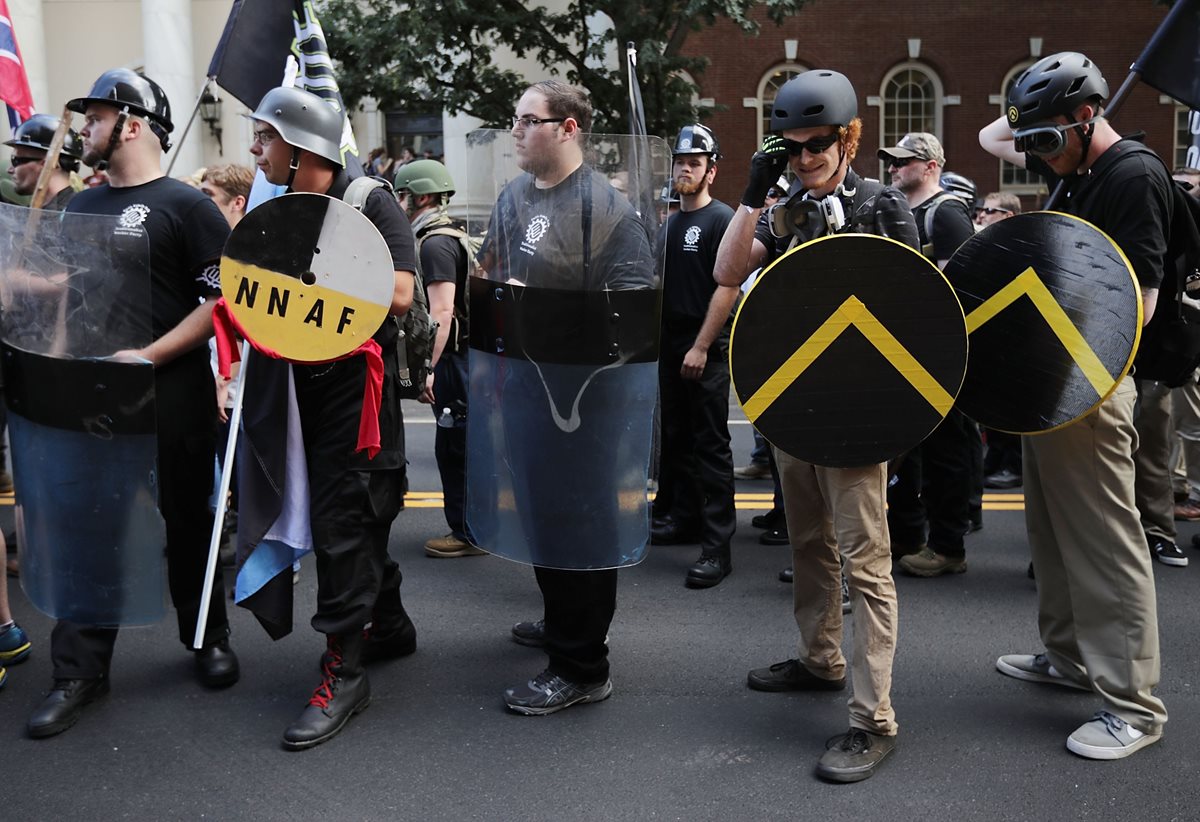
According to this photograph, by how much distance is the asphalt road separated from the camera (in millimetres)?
3271

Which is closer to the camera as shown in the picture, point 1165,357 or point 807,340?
point 807,340

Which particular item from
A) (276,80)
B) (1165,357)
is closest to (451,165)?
(276,80)

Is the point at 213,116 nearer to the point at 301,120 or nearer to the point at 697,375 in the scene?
the point at 697,375

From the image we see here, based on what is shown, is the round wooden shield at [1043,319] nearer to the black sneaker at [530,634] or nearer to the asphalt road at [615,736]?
the asphalt road at [615,736]

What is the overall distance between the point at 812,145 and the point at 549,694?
195 centimetres

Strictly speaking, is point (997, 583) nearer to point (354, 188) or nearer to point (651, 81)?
point (354, 188)

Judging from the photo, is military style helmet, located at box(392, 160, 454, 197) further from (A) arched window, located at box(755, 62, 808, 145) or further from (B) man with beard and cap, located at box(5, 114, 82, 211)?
(A) arched window, located at box(755, 62, 808, 145)

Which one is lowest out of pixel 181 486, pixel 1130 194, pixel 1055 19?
pixel 181 486

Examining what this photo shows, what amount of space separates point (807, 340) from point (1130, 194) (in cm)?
108

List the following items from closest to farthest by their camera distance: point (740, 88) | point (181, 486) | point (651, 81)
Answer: point (181, 486)
point (651, 81)
point (740, 88)

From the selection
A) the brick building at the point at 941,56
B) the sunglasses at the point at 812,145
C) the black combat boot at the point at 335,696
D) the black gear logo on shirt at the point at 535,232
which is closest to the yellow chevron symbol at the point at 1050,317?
the sunglasses at the point at 812,145

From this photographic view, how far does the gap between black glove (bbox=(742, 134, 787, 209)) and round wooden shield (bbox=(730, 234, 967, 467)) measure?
425mm

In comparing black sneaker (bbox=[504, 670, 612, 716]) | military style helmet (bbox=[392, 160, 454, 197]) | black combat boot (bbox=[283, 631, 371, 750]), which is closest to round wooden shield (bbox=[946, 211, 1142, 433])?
black sneaker (bbox=[504, 670, 612, 716])

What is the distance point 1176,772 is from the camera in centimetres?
339
